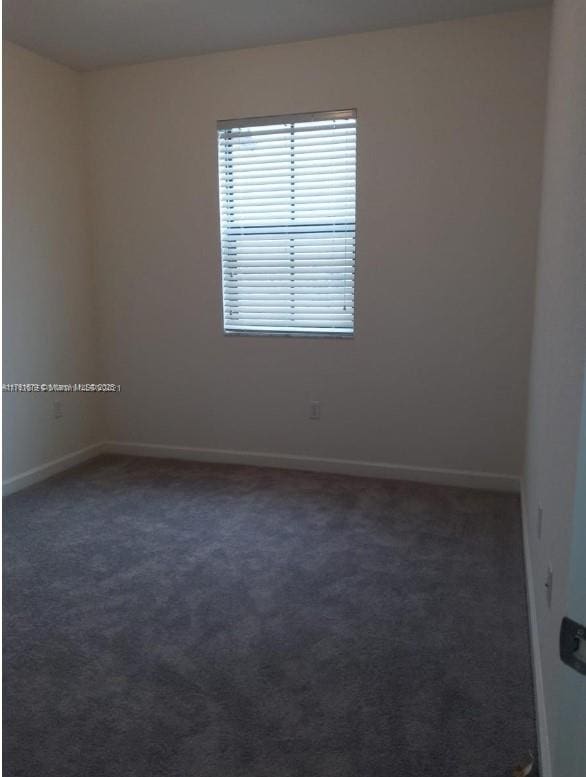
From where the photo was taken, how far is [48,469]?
14.1ft

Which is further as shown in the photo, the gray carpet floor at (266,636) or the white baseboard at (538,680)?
the gray carpet floor at (266,636)

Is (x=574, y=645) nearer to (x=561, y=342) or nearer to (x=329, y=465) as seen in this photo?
(x=561, y=342)

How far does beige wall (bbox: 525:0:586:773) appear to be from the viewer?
61.7 inches

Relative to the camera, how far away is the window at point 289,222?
4.02 m

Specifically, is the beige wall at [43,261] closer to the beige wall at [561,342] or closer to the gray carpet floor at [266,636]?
the gray carpet floor at [266,636]

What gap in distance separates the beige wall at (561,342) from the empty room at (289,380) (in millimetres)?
28

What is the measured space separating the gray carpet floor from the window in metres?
1.35

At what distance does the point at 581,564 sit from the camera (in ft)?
2.79

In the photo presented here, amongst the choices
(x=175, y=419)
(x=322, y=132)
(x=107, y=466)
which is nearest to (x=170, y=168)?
(x=322, y=132)

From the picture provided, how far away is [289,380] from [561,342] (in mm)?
2573

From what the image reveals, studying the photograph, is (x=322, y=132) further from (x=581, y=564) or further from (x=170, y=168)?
(x=581, y=564)

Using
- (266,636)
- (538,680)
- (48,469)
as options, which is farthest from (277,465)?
(538,680)

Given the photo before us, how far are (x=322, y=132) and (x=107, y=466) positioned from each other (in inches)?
113

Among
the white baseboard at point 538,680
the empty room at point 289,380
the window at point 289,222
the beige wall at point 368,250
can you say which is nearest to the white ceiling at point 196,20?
the empty room at point 289,380
